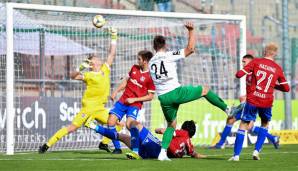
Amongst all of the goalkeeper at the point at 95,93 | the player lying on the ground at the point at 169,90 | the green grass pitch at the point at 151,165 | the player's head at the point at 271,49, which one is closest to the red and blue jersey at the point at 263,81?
the player's head at the point at 271,49

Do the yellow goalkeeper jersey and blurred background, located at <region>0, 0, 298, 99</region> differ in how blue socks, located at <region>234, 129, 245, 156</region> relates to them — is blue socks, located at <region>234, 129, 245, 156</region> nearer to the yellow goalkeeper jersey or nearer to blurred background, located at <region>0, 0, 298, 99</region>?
the yellow goalkeeper jersey

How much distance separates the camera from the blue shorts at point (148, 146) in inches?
571

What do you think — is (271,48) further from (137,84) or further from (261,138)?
(137,84)

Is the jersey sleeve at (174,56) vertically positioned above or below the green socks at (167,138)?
above

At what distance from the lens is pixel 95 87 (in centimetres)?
1762

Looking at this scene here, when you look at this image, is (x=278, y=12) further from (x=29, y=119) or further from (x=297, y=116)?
(x=29, y=119)

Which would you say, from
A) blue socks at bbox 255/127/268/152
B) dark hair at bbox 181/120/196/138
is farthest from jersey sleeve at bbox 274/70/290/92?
dark hair at bbox 181/120/196/138

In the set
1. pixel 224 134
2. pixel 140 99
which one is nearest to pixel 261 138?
pixel 140 99

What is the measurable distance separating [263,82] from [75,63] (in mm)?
9453

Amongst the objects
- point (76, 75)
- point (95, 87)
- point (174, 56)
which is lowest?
point (95, 87)

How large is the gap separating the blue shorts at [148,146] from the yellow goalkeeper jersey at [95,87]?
9.90ft

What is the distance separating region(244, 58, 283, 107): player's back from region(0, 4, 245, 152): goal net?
18.9 feet

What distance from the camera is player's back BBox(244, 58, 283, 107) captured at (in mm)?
13938

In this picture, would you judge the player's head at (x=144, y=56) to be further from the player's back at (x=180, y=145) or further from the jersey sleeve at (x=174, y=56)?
the jersey sleeve at (x=174, y=56)
